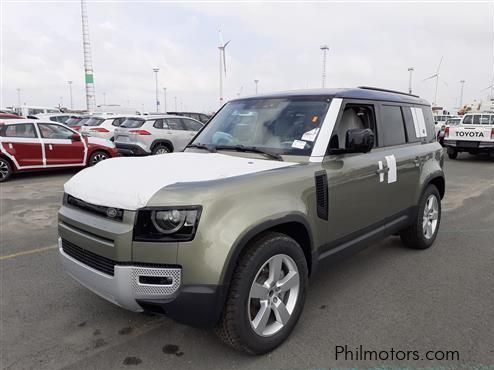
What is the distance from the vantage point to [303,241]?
3139 mm

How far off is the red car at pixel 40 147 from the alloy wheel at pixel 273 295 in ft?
31.9

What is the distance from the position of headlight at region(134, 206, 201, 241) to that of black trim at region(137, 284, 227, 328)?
0.32 metres

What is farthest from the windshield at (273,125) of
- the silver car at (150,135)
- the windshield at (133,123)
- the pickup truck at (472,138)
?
the pickup truck at (472,138)

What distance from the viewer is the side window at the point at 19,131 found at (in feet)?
33.5

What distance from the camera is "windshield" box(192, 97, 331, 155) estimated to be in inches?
137

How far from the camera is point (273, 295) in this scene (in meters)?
2.88

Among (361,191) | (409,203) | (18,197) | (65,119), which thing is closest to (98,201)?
(361,191)

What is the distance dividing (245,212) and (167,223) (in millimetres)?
495

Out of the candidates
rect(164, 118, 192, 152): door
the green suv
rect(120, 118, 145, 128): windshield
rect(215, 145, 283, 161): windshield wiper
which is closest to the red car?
rect(120, 118, 145, 128): windshield

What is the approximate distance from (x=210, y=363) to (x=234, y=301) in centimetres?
57

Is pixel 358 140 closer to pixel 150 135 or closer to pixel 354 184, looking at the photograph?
pixel 354 184

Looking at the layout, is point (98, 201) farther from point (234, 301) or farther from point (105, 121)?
point (105, 121)

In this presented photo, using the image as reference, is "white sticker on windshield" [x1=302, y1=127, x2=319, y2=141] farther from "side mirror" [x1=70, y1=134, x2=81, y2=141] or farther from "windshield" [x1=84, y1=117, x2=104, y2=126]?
"windshield" [x1=84, y1=117, x2=104, y2=126]

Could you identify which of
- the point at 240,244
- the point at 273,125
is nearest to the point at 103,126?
the point at 273,125
